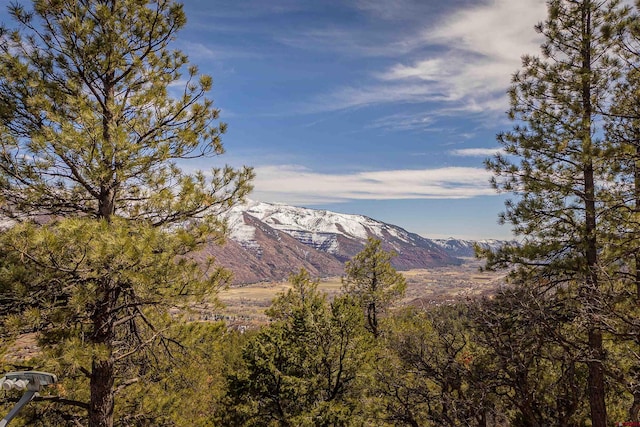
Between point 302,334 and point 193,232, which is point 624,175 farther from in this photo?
point 302,334

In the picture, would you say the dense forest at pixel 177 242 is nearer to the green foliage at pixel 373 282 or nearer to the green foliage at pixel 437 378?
the green foliage at pixel 437 378

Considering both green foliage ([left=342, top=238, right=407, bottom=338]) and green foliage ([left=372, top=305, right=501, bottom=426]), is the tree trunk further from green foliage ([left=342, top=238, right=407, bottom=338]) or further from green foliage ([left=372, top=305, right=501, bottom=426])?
green foliage ([left=342, top=238, right=407, bottom=338])

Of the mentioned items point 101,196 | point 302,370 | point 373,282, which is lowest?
point 302,370

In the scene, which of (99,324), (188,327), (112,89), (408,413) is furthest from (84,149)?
(408,413)

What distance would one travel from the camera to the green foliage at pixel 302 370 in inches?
521

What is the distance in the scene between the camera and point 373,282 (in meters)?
22.3

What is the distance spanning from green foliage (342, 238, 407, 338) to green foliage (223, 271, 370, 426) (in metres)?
7.36

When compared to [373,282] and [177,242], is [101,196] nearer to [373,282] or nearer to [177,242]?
[177,242]

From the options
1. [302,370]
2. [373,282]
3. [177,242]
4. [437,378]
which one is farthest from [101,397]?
[373,282]

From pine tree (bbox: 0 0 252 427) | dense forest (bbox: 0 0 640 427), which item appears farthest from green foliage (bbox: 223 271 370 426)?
pine tree (bbox: 0 0 252 427)

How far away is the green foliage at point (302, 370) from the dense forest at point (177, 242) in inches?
43.9

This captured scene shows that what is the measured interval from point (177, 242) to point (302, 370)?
883cm

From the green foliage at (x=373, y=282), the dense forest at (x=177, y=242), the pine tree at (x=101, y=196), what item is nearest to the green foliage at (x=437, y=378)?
the dense forest at (x=177, y=242)

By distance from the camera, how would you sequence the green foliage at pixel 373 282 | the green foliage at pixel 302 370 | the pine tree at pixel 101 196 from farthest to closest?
the green foliage at pixel 373 282 < the green foliage at pixel 302 370 < the pine tree at pixel 101 196
